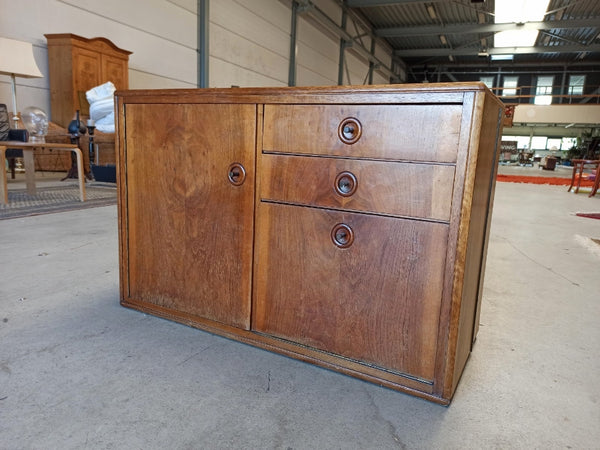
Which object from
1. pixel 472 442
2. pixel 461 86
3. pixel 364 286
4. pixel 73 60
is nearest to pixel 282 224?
pixel 364 286

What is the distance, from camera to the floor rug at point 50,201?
291cm

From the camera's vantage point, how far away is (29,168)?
3.49 meters

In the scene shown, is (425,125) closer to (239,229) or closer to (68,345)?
(239,229)

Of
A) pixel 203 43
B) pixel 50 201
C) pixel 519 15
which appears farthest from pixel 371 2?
pixel 50 201

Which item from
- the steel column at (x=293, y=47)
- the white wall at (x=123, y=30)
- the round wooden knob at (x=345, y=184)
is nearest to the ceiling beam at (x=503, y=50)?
the steel column at (x=293, y=47)

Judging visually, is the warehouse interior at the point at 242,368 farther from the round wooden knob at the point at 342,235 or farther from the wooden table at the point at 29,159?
the round wooden knob at the point at 342,235

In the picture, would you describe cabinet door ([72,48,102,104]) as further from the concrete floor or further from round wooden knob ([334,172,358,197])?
round wooden knob ([334,172,358,197])

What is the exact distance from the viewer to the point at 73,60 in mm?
4781

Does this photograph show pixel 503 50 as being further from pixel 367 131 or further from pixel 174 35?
pixel 367 131

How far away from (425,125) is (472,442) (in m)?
0.68

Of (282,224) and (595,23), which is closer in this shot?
(282,224)

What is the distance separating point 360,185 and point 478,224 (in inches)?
13.0

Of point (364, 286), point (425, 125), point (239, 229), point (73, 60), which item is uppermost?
point (73, 60)

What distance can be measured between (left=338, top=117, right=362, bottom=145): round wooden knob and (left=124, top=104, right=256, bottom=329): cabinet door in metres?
0.26
